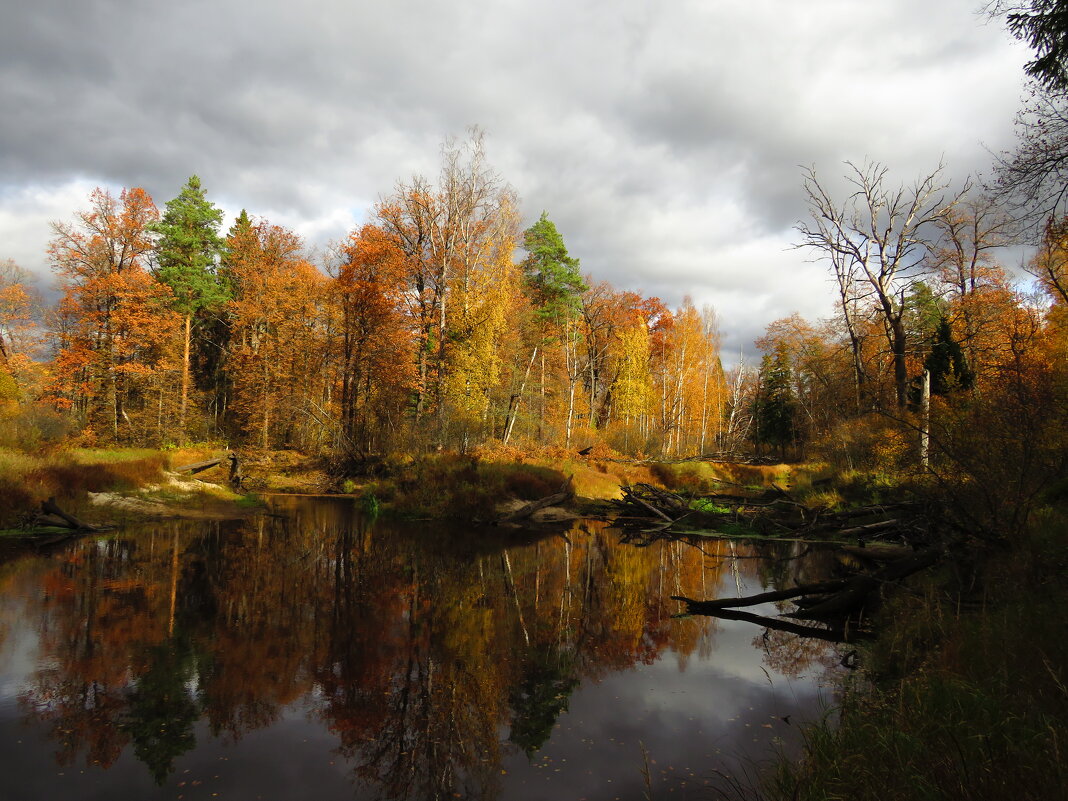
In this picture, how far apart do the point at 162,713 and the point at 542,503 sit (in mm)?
16255

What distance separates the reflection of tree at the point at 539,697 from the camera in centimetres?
529

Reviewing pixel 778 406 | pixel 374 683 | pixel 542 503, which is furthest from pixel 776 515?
pixel 778 406

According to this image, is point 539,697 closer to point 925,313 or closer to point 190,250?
point 925,313

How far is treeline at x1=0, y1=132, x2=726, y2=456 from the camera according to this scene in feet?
96.9

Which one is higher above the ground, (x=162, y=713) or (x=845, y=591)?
(x=845, y=591)

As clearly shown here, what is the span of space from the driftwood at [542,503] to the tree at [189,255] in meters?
26.4

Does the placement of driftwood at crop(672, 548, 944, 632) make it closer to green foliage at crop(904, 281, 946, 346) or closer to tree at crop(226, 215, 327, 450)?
green foliage at crop(904, 281, 946, 346)

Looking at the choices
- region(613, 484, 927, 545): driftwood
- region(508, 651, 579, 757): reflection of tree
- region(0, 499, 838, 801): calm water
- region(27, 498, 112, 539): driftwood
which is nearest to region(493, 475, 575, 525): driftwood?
region(613, 484, 927, 545): driftwood

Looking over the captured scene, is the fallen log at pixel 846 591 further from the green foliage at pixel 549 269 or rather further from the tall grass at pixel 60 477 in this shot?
the green foliage at pixel 549 269

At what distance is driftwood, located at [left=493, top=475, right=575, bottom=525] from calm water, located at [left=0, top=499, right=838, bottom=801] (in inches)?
315

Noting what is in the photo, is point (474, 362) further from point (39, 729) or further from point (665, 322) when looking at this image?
point (665, 322)

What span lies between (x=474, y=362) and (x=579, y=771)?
25798 mm

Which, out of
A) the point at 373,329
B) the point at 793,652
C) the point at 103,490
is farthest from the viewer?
the point at 373,329

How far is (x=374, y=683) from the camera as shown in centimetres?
615
